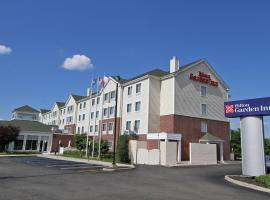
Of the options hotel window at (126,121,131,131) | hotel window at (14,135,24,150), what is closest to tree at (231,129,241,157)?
hotel window at (126,121,131,131)

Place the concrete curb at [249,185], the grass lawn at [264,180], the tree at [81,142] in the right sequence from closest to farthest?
the concrete curb at [249,185]
the grass lawn at [264,180]
the tree at [81,142]

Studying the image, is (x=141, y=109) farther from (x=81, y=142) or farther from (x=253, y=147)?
(x=253, y=147)

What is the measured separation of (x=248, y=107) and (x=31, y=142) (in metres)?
50.0

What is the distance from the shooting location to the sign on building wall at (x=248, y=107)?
20375mm

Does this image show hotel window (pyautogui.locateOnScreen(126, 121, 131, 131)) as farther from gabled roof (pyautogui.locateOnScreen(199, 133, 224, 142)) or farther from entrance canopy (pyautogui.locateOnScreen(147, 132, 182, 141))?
gabled roof (pyautogui.locateOnScreen(199, 133, 224, 142))

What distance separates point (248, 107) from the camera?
2133 cm

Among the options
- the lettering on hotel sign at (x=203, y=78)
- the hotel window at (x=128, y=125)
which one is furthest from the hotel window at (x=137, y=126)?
the lettering on hotel sign at (x=203, y=78)

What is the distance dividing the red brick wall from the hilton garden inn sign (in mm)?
18894

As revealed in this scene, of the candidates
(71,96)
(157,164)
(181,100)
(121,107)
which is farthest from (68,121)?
(157,164)

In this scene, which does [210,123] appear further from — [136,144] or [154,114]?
[136,144]

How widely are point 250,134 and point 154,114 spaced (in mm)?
22745

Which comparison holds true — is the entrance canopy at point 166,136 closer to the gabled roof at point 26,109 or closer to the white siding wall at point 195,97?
the white siding wall at point 195,97

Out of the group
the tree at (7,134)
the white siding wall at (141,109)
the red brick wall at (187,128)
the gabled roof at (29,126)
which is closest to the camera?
the red brick wall at (187,128)

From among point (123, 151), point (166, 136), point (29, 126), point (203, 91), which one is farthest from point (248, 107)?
point (29, 126)
